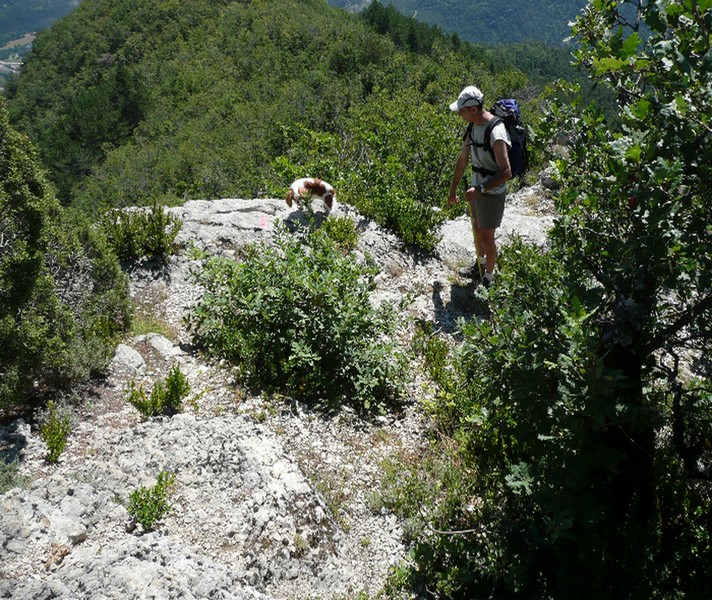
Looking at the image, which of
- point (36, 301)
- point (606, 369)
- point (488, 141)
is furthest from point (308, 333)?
point (606, 369)

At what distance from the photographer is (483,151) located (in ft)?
20.0

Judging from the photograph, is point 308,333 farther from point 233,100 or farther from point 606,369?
point 233,100

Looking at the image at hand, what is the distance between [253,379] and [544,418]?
2837 millimetres

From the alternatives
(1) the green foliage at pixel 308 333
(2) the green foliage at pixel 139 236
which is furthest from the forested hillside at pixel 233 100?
(1) the green foliage at pixel 308 333

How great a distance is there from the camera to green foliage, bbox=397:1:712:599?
2.56 m

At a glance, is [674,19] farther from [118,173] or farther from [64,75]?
[64,75]

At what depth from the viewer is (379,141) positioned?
12.5m

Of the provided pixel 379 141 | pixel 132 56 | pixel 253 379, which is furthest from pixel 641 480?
pixel 132 56

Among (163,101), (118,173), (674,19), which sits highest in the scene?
(674,19)

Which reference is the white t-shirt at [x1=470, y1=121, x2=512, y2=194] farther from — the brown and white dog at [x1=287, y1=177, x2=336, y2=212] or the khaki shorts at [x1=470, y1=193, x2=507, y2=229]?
the brown and white dog at [x1=287, y1=177, x2=336, y2=212]

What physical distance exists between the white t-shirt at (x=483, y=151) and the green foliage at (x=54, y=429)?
15.2ft

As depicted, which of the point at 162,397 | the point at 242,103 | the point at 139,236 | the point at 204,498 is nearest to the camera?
the point at 204,498

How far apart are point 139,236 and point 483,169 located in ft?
14.1

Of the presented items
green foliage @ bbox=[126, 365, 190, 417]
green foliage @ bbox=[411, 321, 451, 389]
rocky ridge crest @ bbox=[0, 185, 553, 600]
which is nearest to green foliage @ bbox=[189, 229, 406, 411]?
rocky ridge crest @ bbox=[0, 185, 553, 600]
